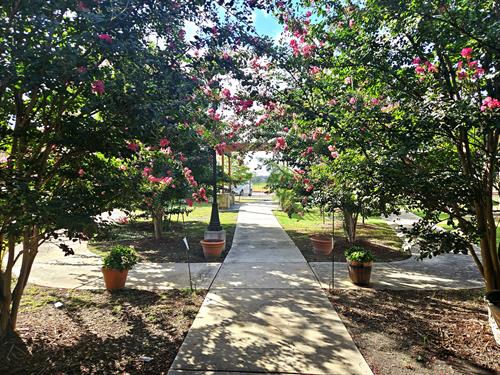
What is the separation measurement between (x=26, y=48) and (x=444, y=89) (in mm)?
3620

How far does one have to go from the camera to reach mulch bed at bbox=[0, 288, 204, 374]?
2.91m

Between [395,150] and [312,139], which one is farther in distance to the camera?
[312,139]

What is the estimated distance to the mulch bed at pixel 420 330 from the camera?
293 centimetres

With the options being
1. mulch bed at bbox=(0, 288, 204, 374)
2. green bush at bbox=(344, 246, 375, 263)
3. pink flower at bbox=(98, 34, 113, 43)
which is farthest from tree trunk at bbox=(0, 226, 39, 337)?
green bush at bbox=(344, 246, 375, 263)

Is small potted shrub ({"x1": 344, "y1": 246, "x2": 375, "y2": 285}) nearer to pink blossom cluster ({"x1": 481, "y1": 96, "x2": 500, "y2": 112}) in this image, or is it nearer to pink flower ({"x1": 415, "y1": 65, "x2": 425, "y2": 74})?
pink flower ({"x1": 415, "y1": 65, "x2": 425, "y2": 74})

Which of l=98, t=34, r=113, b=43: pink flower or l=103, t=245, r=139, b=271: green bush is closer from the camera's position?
l=98, t=34, r=113, b=43: pink flower

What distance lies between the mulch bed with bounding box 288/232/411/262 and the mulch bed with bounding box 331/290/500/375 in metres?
2.11

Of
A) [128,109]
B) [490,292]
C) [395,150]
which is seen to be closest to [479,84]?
[395,150]

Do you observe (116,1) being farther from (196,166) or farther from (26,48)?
(196,166)

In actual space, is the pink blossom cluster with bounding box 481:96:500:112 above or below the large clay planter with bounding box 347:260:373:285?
above

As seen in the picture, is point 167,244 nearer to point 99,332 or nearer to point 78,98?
point 99,332

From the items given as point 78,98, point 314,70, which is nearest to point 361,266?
point 314,70

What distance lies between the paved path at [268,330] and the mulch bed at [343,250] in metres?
1.24

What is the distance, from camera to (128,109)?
8.48 feet
